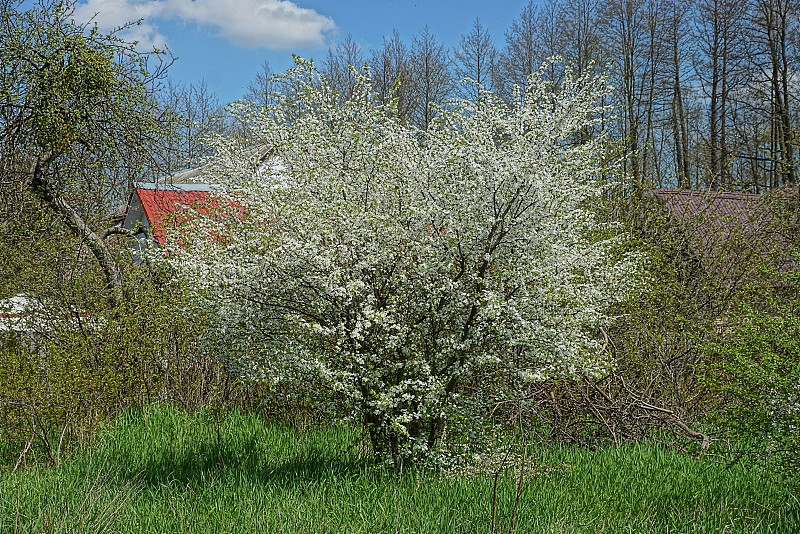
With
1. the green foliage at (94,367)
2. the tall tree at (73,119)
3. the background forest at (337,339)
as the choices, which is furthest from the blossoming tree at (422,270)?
the tall tree at (73,119)

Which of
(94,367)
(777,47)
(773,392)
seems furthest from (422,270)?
(777,47)

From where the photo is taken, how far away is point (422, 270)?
5027 millimetres

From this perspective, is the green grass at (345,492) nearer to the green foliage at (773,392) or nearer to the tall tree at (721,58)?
the green foliage at (773,392)

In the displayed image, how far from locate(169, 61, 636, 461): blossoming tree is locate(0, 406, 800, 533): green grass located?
0.57m

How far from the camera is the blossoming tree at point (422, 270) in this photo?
511 cm

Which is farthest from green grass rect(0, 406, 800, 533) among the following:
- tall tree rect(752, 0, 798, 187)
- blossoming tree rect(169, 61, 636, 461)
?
tall tree rect(752, 0, 798, 187)

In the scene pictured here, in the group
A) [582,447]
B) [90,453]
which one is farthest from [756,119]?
[90,453]

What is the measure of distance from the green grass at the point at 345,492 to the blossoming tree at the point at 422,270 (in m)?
0.57

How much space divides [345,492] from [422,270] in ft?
5.07

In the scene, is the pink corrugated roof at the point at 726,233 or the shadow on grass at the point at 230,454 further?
the pink corrugated roof at the point at 726,233

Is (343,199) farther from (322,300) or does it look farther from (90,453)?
(90,453)

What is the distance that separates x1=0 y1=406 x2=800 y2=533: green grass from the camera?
14.3 feet

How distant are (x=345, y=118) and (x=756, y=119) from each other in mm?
18355

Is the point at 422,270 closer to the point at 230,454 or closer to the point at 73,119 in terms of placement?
the point at 230,454
